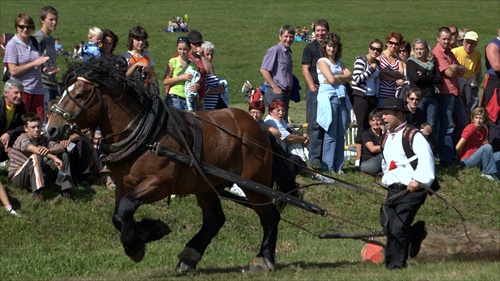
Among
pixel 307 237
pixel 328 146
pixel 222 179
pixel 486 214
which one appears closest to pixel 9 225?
pixel 222 179

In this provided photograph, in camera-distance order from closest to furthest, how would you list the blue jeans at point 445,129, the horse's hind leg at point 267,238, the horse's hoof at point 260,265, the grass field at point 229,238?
the grass field at point 229,238 → the horse's hoof at point 260,265 → the horse's hind leg at point 267,238 → the blue jeans at point 445,129

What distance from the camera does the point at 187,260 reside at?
10328 mm

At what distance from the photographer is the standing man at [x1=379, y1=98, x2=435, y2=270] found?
10.2 m

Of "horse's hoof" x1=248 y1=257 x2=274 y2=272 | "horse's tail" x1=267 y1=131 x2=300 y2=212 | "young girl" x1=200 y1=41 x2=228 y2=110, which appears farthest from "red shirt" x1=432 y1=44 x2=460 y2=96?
"horse's hoof" x1=248 y1=257 x2=274 y2=272

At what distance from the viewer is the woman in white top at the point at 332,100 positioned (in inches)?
585

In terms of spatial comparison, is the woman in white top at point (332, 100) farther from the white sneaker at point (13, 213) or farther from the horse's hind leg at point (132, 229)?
the horse's hind leg at point (132, 229)

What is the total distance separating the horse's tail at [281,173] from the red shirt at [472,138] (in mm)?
6488

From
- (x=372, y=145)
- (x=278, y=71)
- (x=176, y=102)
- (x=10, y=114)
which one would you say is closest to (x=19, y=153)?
(x=10, y=114)

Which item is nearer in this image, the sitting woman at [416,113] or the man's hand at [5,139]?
the man's hand at [5,139]

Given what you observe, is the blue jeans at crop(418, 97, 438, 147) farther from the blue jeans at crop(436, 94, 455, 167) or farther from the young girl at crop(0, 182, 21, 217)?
the young girl at crop(0, 182, 21, 217)

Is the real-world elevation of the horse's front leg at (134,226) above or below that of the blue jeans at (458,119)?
above

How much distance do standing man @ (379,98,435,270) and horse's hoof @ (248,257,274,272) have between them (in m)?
1.33

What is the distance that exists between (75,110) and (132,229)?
1.30 m

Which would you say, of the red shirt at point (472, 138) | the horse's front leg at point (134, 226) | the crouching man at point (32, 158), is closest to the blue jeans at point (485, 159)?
the red shirt at point (472, 138)
